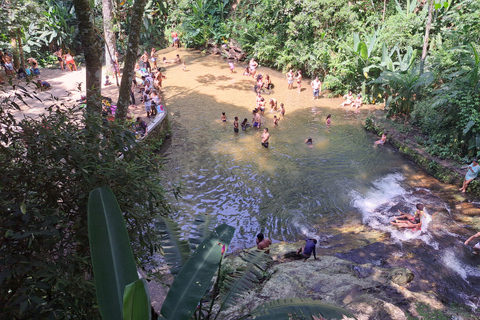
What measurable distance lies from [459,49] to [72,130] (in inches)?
533

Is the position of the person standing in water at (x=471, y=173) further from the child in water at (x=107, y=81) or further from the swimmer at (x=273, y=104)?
the child in water at (x=107, y=81)

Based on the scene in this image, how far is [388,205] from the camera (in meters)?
9.81

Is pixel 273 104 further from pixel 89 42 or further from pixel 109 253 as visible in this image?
pixel 109 253

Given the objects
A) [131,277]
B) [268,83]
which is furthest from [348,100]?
[131,277]

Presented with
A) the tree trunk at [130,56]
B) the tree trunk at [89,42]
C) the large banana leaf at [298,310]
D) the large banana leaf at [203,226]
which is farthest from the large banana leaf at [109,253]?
the tree trunk at [130,56]

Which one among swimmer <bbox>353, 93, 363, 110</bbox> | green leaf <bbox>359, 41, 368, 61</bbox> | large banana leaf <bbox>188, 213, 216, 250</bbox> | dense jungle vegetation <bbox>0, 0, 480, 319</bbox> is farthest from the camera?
swimmer <bbox>353, 93, 363, 110</bbox>

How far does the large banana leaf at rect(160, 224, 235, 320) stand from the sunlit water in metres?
2.90

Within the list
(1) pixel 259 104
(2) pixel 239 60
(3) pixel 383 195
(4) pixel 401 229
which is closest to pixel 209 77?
(2) pixel 239 60

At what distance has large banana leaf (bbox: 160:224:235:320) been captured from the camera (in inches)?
102

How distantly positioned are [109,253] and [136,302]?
639 mm

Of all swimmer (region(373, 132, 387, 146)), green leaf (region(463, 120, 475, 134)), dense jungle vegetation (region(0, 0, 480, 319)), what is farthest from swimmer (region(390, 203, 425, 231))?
swimmer (region(373, 132, 387, 146))

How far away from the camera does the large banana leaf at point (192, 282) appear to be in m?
2.60

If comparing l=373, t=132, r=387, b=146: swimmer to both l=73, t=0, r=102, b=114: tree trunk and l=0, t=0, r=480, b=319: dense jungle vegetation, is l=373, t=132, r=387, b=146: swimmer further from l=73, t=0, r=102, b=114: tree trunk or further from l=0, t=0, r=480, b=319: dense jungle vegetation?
l=73, t=0, r=102, b=114: tree trunk

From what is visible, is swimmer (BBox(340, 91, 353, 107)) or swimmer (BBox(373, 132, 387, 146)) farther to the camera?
swimmer (BBox(340, 91, 353, 107))
